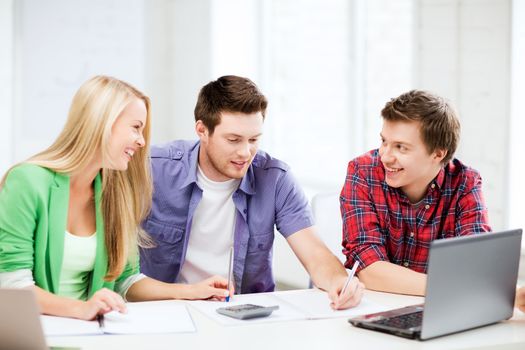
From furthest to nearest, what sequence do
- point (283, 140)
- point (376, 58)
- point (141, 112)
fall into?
point (283, 140) < point (376, 58) < point (141, 112)

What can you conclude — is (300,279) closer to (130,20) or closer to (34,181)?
(130,20)

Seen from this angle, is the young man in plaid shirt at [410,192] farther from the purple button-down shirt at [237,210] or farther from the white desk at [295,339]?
the white desk at [295,339]

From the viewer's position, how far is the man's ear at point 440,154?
2279mm

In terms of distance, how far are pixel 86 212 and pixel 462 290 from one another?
3.32 ft

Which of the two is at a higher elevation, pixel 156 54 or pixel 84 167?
pixel 156 54

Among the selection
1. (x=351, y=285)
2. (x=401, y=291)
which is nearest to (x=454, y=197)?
(x=401, y=291)

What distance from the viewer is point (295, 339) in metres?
1.67

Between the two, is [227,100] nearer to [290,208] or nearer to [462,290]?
[290,208]

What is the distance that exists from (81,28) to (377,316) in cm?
344

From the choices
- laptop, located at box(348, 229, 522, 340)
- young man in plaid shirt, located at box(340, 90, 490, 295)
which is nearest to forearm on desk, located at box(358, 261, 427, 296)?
young man in plaid shirt, located at box(340, 90, 490, 295)

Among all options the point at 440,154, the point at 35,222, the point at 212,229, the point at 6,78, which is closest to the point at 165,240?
the point at 212,229

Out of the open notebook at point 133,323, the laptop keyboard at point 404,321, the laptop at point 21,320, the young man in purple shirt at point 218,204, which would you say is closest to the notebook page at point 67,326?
the open notebook at point 133,323

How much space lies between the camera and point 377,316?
1792 mm

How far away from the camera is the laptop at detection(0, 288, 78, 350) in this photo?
1.45 metres
